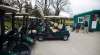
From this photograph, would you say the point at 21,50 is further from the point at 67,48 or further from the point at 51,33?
the point at 51,33

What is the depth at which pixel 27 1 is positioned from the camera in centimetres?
3578

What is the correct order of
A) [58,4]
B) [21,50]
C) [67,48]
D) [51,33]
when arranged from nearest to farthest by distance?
[21,50]
[67,48]
[51,33]
[58,4]

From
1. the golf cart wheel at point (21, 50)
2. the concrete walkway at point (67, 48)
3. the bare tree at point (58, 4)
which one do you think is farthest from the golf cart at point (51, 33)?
the bare tree at point (58, 4)

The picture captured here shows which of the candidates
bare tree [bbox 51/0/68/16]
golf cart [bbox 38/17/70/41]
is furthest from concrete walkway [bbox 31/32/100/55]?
bare tree [bbox 51/0/68/16]

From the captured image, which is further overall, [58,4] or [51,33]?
[58,4]

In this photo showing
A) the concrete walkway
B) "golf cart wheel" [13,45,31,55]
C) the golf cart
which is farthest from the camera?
the golf cart

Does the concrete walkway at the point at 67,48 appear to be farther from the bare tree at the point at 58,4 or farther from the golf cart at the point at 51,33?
the bare tree at the point at 58,4

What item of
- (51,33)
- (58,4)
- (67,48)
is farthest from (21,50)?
(58,4)

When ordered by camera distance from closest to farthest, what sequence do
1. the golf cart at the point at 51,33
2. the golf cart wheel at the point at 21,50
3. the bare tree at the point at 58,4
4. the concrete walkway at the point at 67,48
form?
1. the golf cart wheel at the point at 21,50
2. the concrete walkway at the point at 67,48
3. the golf cart at the point at 51,33
4. the bare tree at the point at 58,4

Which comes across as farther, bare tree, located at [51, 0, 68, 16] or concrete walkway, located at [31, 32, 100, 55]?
bare tree, located at [51, 0, 68, 16]

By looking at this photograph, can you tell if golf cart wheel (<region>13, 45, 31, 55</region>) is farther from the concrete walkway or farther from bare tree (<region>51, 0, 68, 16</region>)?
bare tree (<region>51, 0, 68, 16</region>)

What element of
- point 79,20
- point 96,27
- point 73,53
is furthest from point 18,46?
point 79,20

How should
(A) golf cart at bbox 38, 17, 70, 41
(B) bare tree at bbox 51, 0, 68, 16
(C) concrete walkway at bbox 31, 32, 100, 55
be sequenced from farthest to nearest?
(B) bare tree at bbox 51, 0, 68, 16
(A) golf cart at bbox 38, 17, 70, 41
(C) concrete walkway at bbox 31, 32, 100, 55

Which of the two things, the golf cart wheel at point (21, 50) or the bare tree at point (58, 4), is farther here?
the bare tree at point (58, 4)
